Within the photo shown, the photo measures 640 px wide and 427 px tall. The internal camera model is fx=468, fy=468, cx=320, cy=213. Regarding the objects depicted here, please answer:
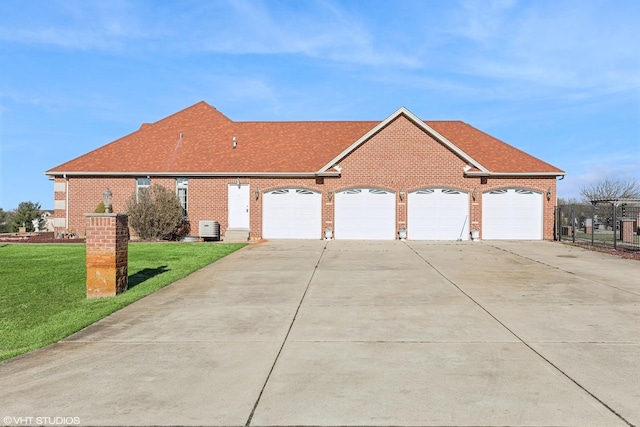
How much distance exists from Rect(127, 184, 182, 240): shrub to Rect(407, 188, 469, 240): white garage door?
11928mm

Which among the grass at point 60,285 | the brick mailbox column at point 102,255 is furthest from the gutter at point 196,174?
the brick mailbox column at point 102,255

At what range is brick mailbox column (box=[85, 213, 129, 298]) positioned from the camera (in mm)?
9500

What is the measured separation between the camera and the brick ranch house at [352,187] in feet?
78.6

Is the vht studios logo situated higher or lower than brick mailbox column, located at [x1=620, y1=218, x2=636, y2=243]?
lower

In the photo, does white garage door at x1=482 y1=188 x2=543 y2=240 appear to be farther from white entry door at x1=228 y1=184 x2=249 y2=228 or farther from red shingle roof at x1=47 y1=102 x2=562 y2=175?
white entry door at x1=228 y1=184 x2=249 y2=228

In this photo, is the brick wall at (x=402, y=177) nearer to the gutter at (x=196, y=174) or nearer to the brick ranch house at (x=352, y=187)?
the brick ranch house at (x=352, y=187)

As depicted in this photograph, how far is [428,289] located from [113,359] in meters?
6.65

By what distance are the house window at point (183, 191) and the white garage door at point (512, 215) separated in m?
15.7

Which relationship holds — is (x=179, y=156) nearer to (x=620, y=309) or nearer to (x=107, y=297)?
(x=107, y=297)

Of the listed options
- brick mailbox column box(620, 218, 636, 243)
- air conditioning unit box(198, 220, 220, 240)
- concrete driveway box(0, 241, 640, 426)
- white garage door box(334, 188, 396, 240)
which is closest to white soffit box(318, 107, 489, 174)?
white garage door box(334, 188, 396, 240)

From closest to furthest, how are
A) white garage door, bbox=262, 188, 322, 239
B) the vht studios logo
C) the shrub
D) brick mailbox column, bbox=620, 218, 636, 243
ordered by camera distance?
1. the vht studios logo
2. the shrub
3. brick mailbox column, bbox=620, 218, 636, 243
4. white garage door, bbox=262, 188, 322, 239

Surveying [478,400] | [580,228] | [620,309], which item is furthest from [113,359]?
[580,228]

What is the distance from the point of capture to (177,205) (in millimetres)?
23375

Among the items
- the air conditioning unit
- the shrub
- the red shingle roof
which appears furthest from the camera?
the red shingle roof
